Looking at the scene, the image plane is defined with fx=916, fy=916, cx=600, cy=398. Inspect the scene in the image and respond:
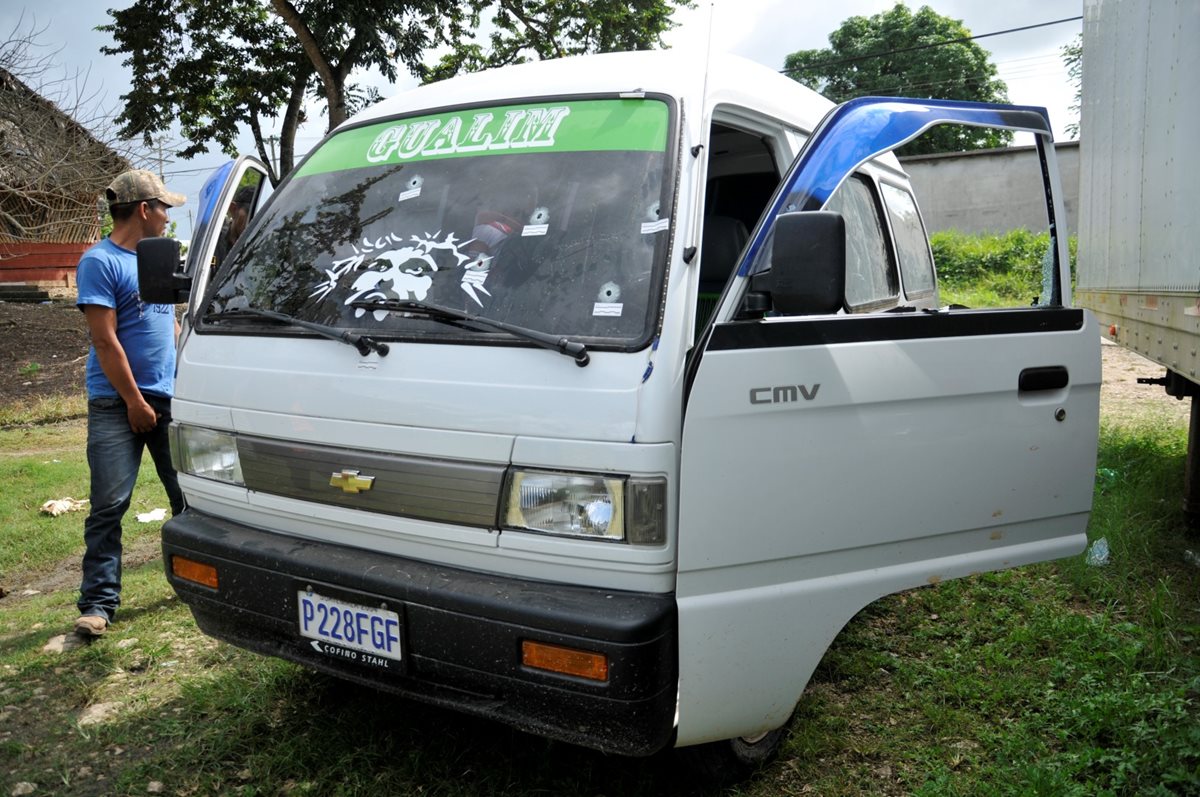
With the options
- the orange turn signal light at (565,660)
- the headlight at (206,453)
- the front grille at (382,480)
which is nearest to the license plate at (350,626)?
the front grille at (382,480)

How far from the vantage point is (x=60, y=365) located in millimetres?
11930

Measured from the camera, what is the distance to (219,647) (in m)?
3.89

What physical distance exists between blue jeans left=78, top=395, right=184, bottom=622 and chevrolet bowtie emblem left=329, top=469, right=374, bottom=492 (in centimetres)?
176

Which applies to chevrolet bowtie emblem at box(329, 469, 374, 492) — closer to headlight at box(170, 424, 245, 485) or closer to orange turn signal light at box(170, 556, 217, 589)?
headlight at box(170, 424, 245, 485)

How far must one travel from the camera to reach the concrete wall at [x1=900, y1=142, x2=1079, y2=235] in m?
8.03

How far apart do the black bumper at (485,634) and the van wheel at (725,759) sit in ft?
1.33

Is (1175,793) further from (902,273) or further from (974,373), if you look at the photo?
(902,273)

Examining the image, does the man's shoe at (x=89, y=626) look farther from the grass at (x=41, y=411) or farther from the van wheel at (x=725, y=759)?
the grass at (x=41, y=411)

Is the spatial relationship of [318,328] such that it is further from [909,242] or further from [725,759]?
[909,242]

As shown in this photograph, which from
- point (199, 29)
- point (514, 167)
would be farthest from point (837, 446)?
point (199, 29)

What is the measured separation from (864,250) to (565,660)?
7.48 ft

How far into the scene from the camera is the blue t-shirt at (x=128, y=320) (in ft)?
12.8

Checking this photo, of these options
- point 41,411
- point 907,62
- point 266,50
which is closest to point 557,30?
point 266,50

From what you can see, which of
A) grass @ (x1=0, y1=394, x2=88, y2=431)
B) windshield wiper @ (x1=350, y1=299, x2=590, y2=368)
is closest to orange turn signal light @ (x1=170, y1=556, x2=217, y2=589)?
windshield wiper @ (x1=350, y1=299, x2=590, y2=368)
